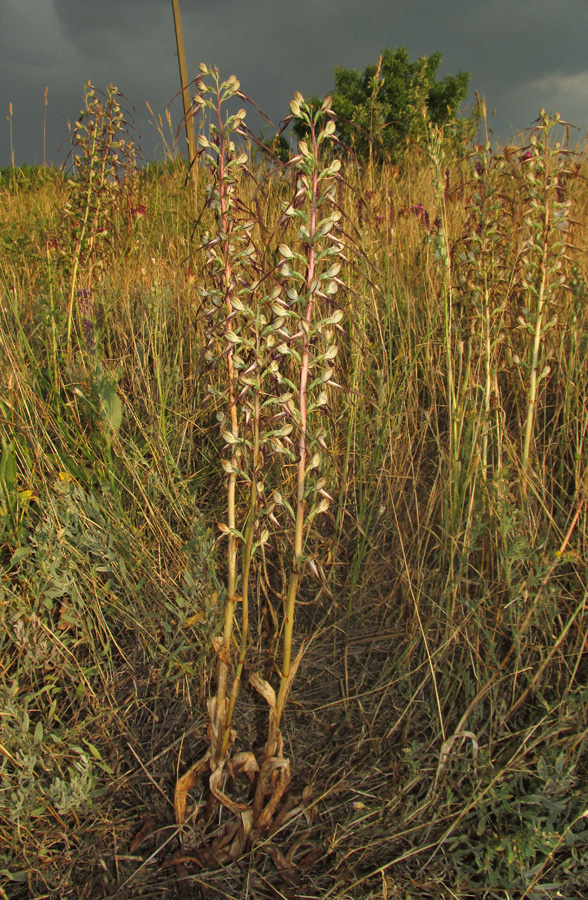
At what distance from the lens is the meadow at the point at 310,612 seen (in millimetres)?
1287

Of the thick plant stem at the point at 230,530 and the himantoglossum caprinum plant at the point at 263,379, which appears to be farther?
the thick plant stem at the point at 230,530

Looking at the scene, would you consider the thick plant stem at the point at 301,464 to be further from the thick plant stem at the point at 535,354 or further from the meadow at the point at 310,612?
the thick plant stem at the point at 535,354

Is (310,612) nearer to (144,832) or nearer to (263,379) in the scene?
(144,832)

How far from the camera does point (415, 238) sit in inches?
149

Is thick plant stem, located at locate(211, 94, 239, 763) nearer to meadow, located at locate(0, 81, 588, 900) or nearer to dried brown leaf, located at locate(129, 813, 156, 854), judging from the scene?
meadow, located at locate(0, 81, 588, 900)

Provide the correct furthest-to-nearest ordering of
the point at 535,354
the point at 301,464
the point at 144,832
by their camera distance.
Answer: the point at 535,354 < the point at 144,832 < the point at 301,464

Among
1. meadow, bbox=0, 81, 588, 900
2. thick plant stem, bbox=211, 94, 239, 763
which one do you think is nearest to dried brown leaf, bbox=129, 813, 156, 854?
meadow, bbox=0, 81, 588, 900

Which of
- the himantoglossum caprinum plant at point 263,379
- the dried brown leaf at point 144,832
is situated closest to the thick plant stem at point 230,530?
the himantoglossum caprinum plant at point 263,379

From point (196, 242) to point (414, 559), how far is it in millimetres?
2855

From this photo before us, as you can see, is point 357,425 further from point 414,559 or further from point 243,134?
point 243,134

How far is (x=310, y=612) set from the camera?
1.92m

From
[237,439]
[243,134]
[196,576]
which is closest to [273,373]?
[237,439]

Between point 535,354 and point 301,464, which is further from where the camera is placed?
point 535,354

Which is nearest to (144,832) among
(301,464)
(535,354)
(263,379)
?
(301,464)
